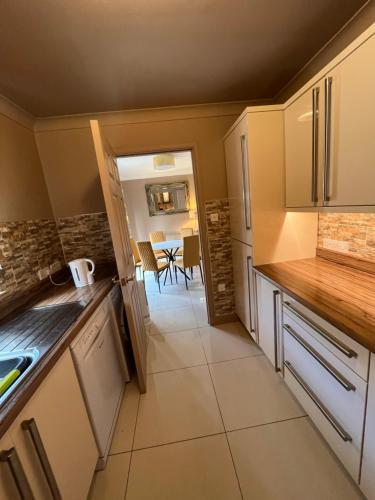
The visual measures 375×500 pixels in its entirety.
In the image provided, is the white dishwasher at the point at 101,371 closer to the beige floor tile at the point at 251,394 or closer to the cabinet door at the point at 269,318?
the beige floor tile at the point at 251,394

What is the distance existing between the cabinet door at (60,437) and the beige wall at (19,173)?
1.22m

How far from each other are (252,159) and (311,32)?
2.45ft

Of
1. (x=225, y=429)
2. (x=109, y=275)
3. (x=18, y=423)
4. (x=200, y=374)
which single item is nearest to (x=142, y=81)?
(x=109, y=275)

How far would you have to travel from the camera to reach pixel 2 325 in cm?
119

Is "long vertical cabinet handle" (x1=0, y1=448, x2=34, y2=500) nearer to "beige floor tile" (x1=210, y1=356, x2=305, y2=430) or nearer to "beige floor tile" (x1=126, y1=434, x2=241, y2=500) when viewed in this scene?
"beige floor tile" (x1=126, y1=434, x2=241, y2=500)

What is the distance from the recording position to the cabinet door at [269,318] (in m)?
1.50

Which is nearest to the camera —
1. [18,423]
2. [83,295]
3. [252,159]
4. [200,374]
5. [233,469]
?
[18,423]

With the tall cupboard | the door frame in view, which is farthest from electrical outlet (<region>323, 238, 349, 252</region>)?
the door frame

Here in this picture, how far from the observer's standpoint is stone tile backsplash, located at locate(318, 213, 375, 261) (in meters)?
1.39

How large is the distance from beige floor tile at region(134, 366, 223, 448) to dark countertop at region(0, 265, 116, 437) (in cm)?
87

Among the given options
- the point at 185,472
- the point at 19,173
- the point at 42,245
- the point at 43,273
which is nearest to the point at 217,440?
the point at 185,472

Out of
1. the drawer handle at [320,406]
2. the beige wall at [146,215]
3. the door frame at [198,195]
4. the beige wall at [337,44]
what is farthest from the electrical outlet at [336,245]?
the beige wall at [146,215]

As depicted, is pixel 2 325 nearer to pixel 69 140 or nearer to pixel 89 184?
pixel 89 184

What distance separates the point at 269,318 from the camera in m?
1.62
